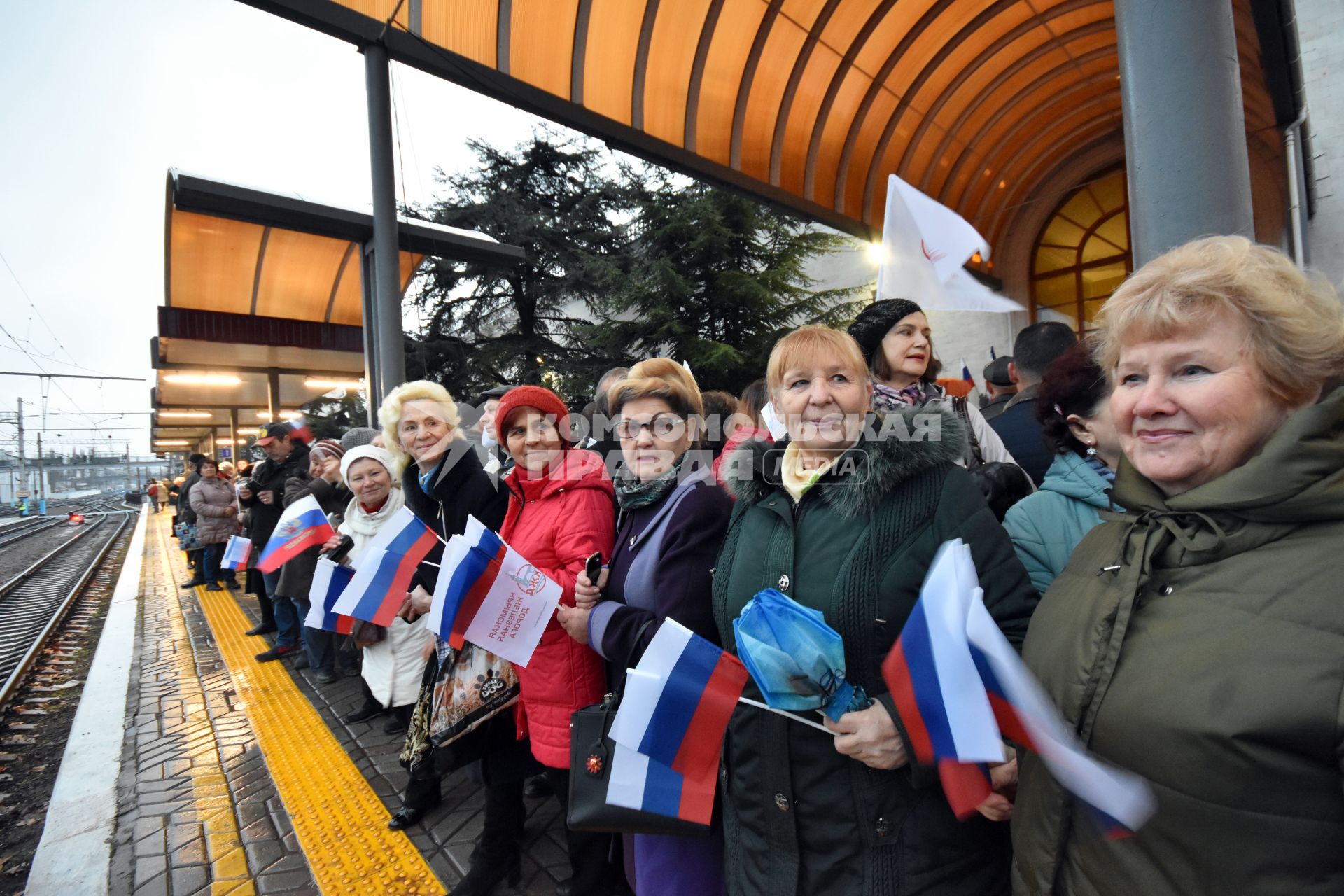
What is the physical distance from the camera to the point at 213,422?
22.7 m

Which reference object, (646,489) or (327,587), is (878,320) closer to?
(646,489)

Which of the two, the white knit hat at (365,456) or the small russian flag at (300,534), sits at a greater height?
the white knit hat at (365,456)

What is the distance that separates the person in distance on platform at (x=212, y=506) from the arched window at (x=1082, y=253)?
13.6m

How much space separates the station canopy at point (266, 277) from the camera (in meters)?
7.13

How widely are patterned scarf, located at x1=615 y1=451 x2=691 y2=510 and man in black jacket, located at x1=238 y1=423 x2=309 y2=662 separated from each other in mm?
5564

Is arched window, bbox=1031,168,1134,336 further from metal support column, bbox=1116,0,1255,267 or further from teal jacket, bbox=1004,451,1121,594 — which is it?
teal jacket, bbox=1004,451,1121,594

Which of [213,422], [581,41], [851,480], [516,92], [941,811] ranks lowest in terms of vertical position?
[941,811]

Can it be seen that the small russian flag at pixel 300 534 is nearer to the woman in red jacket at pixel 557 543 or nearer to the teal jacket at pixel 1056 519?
the woman in red jacket at pixel 557 543

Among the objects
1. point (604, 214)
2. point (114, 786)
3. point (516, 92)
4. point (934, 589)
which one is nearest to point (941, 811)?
point (934, 589)

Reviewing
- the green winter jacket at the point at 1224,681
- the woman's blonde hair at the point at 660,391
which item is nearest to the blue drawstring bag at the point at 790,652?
the green winter jacket at the point at 1224,681

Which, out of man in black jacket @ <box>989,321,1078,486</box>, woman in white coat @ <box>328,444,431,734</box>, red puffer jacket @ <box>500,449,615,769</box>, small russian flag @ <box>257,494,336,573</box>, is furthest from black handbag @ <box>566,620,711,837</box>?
small russian flag @ <box>257,494,336,573</box>

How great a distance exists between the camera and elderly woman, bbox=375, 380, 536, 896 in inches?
112

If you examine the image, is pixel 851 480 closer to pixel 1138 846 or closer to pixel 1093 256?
pixel 1138 846

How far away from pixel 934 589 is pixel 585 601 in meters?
1.44
